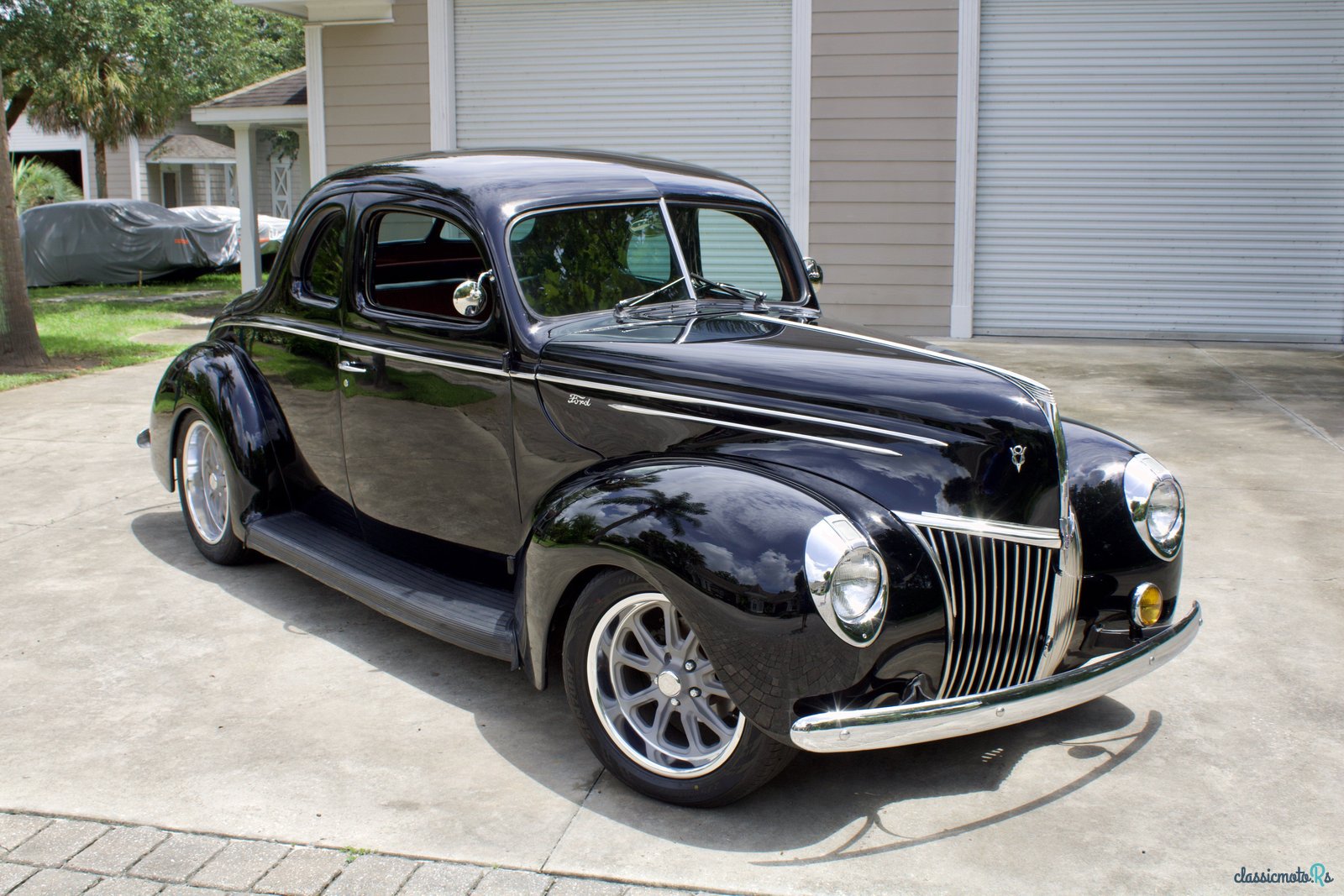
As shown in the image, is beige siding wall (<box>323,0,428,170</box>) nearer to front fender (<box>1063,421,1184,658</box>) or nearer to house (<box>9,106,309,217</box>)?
front fender (<box>1063,421,1184,658</box>)

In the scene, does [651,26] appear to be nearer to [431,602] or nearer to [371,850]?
[431,602]

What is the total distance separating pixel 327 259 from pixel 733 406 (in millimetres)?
2161

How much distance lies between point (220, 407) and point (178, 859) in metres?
2.53

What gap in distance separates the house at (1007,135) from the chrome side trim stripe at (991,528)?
31.3ft

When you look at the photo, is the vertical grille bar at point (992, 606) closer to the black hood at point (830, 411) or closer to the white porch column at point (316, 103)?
the black hood at point (830, 411)

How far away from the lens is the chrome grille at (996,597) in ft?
10.6

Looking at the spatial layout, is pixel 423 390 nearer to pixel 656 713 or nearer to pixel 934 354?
pixel 656 713

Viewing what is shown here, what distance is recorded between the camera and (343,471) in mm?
4836

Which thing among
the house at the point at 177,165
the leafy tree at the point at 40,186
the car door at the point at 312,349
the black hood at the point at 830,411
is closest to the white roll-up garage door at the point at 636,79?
the car door at the point at 312,349

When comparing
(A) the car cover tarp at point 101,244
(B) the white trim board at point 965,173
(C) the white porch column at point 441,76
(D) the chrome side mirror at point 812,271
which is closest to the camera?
(D) the chrome side mirror at point 812,271

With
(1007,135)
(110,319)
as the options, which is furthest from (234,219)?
(1007,135)

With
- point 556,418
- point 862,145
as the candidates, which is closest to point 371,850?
point 556,418

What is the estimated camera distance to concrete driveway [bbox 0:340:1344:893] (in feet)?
10.4

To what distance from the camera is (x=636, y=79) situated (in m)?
13.0
